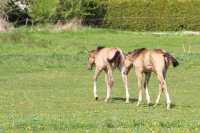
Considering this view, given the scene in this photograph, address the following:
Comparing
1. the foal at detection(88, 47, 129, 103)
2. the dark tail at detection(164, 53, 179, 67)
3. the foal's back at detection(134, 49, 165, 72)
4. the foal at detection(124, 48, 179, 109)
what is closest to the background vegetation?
the foal at detection(88, 47, 129, 103)

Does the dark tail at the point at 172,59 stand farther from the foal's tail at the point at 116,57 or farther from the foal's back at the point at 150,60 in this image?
the foal's tail at the point at 116,57

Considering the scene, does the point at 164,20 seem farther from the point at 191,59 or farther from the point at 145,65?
the point at 145,65

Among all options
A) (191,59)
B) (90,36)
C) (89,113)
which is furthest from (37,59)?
(89,113)

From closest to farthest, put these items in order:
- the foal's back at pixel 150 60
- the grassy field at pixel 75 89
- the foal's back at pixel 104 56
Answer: the grassy field at pixel 75 89
the foal's back at pixel 150 60
the foal's back at pixel 104 56

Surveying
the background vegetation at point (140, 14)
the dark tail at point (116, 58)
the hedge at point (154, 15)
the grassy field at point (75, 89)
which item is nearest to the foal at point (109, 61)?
the dark tail at point (116, 58)

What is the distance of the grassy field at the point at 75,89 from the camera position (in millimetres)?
15922

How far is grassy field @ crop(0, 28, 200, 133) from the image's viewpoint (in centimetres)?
1592

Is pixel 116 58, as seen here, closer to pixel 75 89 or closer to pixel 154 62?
pixel 154 62

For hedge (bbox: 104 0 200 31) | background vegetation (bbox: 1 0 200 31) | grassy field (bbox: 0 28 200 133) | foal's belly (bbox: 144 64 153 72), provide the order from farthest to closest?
hedge (bbox: 104 0 200 31)
background vegetation (bbox: 1 0 200 31)
foal's belly (bbox: 144 64 153 72)
grassy field (bbox: 0 28 200 133)

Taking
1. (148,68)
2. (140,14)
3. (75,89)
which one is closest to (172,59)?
(148,68)

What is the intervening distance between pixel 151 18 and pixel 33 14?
32.6 feet

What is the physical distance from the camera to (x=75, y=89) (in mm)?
26891

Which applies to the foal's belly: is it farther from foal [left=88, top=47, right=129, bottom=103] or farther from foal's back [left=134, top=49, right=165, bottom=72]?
foal [left=88, top=47, right=129, bottom=103]

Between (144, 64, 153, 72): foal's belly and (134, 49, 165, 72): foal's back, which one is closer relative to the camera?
(134, 49, 165, 72): foal's back
